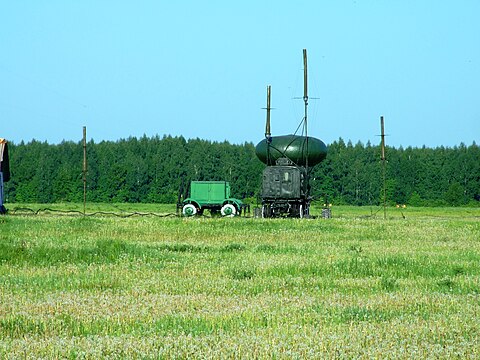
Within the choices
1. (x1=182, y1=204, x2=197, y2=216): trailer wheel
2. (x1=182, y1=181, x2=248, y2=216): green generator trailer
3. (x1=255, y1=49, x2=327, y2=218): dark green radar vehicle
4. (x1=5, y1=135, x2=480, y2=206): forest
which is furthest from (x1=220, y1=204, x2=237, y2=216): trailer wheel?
(x1=5, y1=135, x2=480, y2=206): forest

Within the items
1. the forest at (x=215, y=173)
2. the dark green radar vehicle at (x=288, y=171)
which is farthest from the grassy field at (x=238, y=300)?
the forest at (x=215, y=173)

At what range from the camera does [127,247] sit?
21.5 meters

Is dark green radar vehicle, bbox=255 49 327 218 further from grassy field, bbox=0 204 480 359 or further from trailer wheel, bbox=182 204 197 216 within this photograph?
Result: grassy field, bbox=0 204 480 359

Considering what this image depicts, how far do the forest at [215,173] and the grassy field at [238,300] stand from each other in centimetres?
9903

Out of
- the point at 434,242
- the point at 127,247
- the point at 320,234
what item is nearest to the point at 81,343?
the point at 127,247

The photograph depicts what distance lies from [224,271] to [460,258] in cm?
656

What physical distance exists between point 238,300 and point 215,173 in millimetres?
121295

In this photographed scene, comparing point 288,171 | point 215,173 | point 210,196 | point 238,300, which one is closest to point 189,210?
point 210,196

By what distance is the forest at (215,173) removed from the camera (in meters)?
126

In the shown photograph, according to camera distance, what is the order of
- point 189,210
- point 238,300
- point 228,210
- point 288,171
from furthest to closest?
Answer: point 189,210 < point 228,210 < point 288,171 < point 238,300

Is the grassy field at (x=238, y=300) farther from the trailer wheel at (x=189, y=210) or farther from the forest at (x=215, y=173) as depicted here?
the forest at (x=215, y=173)

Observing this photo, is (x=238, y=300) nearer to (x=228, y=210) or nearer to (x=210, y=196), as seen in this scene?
(x=228, y=210)

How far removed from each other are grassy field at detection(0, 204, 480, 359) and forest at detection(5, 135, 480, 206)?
9903 cm

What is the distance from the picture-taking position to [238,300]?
12.8 meters
